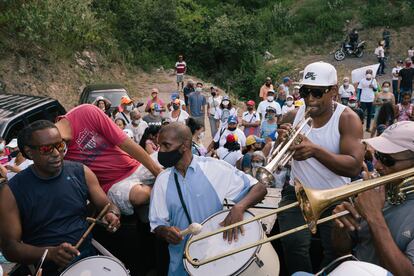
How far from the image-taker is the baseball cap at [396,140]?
2826 millimetres

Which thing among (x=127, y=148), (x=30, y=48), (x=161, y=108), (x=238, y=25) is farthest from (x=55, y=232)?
(x=238, y=25)

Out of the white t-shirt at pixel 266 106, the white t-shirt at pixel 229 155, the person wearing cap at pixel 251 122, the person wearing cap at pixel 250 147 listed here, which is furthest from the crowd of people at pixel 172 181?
the white t-shirt at pixel 266 106

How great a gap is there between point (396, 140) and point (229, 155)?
18.6 ft

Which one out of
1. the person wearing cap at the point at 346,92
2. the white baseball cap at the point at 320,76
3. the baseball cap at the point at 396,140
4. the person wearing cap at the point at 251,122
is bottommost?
the person wearing cap at the point at 346,92

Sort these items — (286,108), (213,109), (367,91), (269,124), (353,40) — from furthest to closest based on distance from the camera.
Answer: (353,40) < (367,91) < (213,109) < (286,108) < (269,124)

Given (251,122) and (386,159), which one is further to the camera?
(251,122)

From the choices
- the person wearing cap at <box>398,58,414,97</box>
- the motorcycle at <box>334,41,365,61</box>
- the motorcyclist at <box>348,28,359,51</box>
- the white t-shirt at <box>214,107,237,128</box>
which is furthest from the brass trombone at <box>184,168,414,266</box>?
the motorcyclist at <box>348,28,359,51</box>

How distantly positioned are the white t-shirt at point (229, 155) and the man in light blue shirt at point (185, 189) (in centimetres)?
471

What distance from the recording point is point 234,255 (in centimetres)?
326

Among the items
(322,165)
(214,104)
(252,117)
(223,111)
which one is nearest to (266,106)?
(252,117)

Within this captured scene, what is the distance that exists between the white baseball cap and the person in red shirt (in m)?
1.53

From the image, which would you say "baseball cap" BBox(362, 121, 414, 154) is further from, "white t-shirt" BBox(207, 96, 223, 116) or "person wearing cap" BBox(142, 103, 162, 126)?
"white t-shirt" BBox(207, 96, 223, 116)

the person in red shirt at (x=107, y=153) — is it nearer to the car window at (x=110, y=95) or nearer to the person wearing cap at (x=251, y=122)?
the person wearing cap at (x=251, y=122)

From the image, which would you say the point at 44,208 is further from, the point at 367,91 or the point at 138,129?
the point at 367,91
